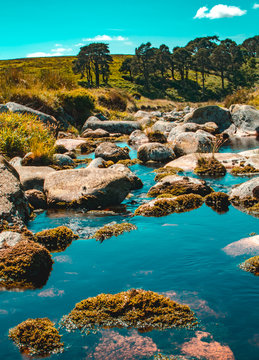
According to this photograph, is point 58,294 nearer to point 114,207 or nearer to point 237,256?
point 237,256

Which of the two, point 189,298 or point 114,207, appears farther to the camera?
point 114,207

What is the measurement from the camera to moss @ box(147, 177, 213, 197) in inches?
423

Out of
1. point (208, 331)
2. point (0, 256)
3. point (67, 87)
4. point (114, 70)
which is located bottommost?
point (208, 331)

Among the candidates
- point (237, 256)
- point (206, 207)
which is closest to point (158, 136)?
point (206, 207)

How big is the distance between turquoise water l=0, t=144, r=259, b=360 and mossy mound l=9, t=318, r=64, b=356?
4.4 inches

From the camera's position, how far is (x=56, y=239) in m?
7.50

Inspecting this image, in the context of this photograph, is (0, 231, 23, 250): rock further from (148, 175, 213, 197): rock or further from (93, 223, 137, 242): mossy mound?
(148, 175, 213, 197): rock

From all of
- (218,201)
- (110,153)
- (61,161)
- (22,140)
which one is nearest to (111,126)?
(110,153)

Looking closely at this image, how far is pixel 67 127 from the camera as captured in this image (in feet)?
92.4

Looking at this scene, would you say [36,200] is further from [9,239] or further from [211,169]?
[211,169]

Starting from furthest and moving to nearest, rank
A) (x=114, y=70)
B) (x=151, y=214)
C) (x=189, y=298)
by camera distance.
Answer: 1. (x=114, y=70)
2. (x=151, y=214)
3. (x=189, y=298)

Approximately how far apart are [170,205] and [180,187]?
1.41m

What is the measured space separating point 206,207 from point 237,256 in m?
3.46

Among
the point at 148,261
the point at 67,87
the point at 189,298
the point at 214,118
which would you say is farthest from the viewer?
the point at 67,87
